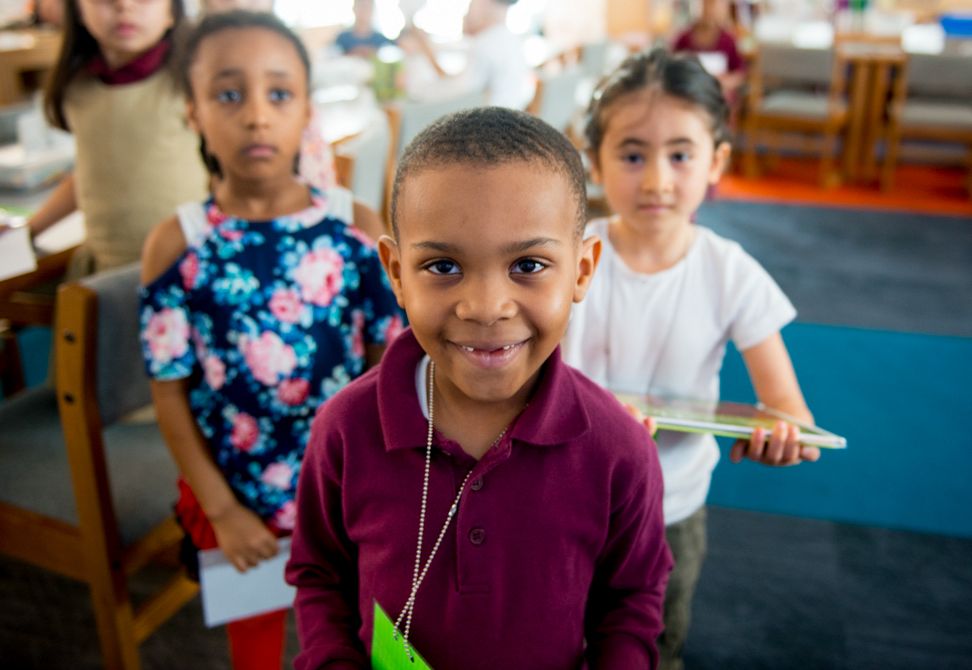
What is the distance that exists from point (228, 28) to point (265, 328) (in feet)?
1.33

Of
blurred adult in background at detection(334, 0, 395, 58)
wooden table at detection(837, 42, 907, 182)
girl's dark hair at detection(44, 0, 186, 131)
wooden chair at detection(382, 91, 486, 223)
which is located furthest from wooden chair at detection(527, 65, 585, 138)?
wooden table at detection(837, 42, 907, 182)

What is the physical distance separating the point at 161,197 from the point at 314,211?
2.37 feet

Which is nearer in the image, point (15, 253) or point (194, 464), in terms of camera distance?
point (194, 464)

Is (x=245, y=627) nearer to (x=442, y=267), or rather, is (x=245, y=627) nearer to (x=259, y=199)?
(x=259, y=199)

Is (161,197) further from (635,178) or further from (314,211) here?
(635,178)

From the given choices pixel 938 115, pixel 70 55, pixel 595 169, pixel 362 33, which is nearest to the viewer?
pixel 595 169

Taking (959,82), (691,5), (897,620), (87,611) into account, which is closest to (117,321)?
(87,611)

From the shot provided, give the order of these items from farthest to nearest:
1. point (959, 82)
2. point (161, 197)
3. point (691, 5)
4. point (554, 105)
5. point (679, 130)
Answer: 1. point (691, 5)
2. point (959, 82)
3. point (554, 105)
4. point (161, 197)
5. point (679, 130)

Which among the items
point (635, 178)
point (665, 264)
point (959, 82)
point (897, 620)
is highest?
point (635, 178)

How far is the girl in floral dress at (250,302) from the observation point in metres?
1.14

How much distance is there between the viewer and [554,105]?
10.6 feet

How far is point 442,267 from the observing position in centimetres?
72

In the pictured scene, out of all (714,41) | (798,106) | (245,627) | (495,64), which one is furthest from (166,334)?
(798,106)

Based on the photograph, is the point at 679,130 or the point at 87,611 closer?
the point at 679,130
